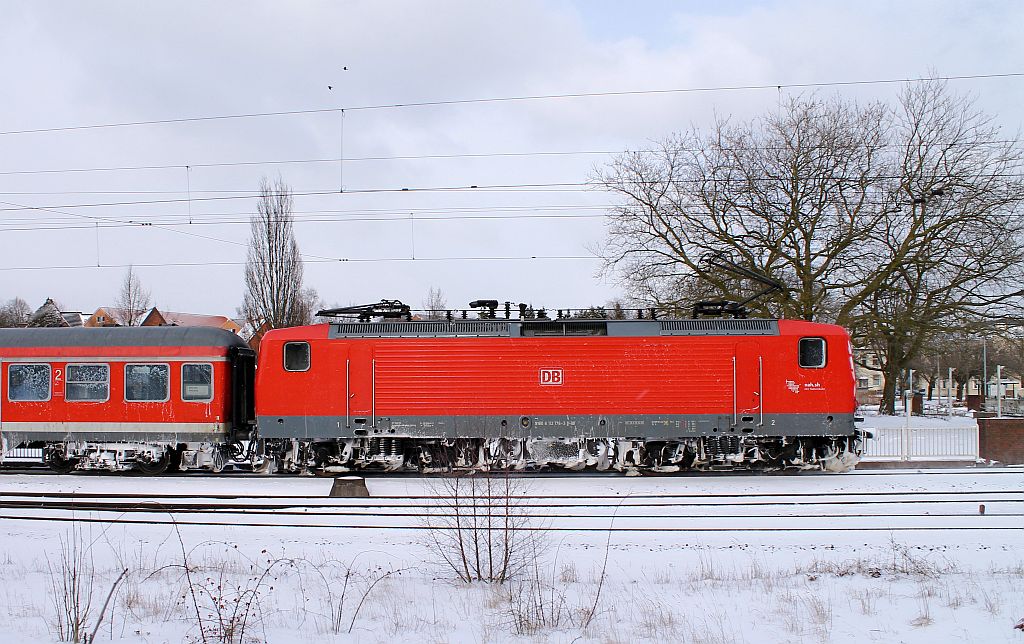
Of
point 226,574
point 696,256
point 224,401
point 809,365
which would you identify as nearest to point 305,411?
point 224,401

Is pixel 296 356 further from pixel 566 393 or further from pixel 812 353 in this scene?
pixel 812 353

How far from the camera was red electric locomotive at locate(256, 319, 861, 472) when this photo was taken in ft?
51.9

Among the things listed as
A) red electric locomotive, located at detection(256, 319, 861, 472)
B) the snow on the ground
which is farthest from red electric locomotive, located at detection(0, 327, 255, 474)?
the snow on the ground

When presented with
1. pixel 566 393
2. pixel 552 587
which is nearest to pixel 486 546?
pixel 552 587

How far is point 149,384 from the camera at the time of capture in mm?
16453

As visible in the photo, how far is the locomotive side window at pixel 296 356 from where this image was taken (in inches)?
644

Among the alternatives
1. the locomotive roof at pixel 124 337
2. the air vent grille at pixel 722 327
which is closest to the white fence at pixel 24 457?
the locomotive roof at pixel 124 337

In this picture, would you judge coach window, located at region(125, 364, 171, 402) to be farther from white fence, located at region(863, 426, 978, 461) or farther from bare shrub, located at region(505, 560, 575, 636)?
white fence, located at region(863, 426, 978, 461)

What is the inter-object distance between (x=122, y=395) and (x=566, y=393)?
31.2ft

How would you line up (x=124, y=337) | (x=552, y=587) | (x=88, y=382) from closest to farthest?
1. (x=552, y=587)
2. (x=88, y=382)
3. (x=124, y=337)

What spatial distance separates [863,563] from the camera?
8.88 metres

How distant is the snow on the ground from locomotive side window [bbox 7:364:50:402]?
596 centimetres

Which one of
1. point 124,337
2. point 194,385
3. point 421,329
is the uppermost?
point 421,329

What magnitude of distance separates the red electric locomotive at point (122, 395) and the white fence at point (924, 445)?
1580 cm
